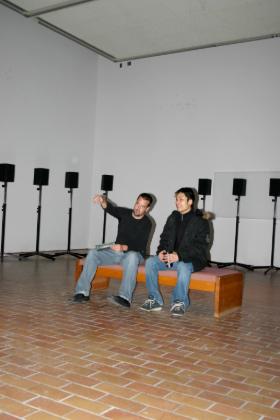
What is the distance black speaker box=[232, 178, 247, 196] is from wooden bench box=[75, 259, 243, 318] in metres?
3.77

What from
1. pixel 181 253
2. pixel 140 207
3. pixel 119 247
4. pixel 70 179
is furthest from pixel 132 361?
pixel 70 179

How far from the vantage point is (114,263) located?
4457mm

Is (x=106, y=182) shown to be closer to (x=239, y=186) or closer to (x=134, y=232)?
(x=239, y=186)

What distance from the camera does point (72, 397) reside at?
210 cm

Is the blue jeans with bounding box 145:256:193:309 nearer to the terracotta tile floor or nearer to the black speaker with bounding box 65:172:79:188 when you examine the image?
the terracotta tile floor

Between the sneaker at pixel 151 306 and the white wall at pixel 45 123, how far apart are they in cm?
472

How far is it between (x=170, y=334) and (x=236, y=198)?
5258mm

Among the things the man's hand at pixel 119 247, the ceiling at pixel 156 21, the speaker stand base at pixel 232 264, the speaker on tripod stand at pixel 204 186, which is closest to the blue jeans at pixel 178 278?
the man's hand at pixel 119 247

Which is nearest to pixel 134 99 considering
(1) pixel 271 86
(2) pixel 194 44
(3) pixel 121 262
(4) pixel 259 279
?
(2) pixel 194 44

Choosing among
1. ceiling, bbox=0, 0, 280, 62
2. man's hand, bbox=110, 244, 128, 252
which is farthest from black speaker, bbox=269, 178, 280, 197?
man's hand, bbox=110, 244, 128, 252

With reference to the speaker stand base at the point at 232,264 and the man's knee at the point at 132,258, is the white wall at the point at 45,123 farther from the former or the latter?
the man's knee at the point at 132,258

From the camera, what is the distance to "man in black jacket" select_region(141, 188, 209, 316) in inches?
156

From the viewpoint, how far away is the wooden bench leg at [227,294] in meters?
3.93

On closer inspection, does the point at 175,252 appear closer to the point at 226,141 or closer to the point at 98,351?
the point at 98,351
